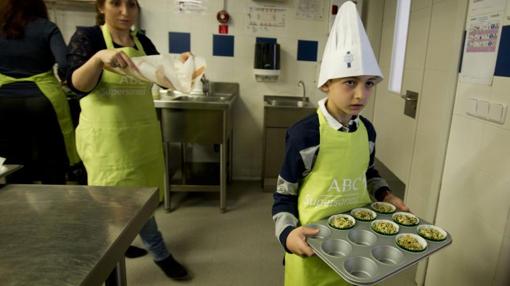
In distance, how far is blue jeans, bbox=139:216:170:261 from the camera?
151 centimetres

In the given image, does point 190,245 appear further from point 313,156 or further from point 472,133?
point 472,133

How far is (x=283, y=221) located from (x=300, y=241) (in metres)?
0.12

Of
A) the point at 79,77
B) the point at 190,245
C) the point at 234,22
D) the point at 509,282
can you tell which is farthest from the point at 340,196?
the point at 234,22

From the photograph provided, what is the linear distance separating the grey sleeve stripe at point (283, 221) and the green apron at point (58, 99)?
1407 millimetres

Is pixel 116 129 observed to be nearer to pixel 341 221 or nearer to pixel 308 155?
pixel 308 155

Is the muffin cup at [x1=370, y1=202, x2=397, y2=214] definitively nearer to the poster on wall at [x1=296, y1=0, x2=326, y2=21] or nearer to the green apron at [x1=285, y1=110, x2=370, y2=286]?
the green apron at [x1=285, y1=110, x2=370, y2=286]

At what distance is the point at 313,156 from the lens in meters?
0.90

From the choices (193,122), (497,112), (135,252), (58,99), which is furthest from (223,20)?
(497,112)

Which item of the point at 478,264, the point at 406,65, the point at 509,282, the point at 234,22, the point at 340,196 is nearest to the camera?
the point at 340,196

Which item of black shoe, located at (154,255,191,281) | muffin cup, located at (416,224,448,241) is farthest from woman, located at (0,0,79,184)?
muffin cup, located at (416,224,448,241)

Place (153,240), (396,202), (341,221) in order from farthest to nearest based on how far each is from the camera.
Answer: (153,240)
(396,202)
(341,221)

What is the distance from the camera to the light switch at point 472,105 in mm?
1204

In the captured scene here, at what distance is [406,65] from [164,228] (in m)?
2.01

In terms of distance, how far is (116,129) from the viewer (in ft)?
4.11
